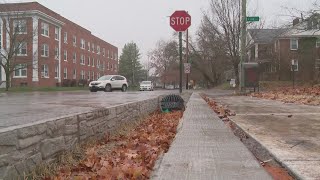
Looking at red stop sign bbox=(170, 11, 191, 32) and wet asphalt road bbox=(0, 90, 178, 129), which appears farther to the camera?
red stop sign bbox=(170, 11, 191, 32)

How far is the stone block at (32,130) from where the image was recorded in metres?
4.41

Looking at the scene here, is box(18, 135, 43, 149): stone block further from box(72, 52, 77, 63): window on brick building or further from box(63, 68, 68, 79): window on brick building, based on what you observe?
box(72, 52, 77, 63): window on brick building

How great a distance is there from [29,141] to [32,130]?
14 cm

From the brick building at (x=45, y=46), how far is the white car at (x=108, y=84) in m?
9.91

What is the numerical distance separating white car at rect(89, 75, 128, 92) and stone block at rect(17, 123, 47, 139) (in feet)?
88.4

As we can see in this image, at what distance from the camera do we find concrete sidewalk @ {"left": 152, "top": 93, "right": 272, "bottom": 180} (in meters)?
3.96

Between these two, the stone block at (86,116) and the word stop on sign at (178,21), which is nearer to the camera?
the stone block at (86,116)

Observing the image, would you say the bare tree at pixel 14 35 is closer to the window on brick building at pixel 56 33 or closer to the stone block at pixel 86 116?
the window on brick building at pixel 56 33

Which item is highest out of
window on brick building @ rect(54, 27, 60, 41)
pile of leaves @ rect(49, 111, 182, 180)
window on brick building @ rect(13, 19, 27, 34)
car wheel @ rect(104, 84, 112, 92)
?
window on brick building @ rect(54, 27, 60, 41)

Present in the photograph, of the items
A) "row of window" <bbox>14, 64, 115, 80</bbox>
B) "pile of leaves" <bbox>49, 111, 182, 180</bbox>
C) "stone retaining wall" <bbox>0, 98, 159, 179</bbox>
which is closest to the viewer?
"stone retaining wall" <bbox>0, 98, 159, 179</bbox>

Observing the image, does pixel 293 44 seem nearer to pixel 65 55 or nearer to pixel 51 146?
pixel 65 55

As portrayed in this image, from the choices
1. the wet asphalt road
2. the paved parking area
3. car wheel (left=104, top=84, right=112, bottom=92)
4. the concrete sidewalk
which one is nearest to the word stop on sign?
the wet asphalt road

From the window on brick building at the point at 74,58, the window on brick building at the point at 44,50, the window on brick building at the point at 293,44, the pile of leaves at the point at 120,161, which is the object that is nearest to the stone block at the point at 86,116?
the pile of leaves at the point at 120,161

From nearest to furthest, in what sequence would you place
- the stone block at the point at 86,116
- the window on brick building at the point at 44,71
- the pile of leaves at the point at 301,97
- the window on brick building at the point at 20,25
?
the stone block at the point at 86,116, the pile of leaves at the point at 301,97, the window on brick building at the point at 20,25, the window on brick building at the point at 44,71
